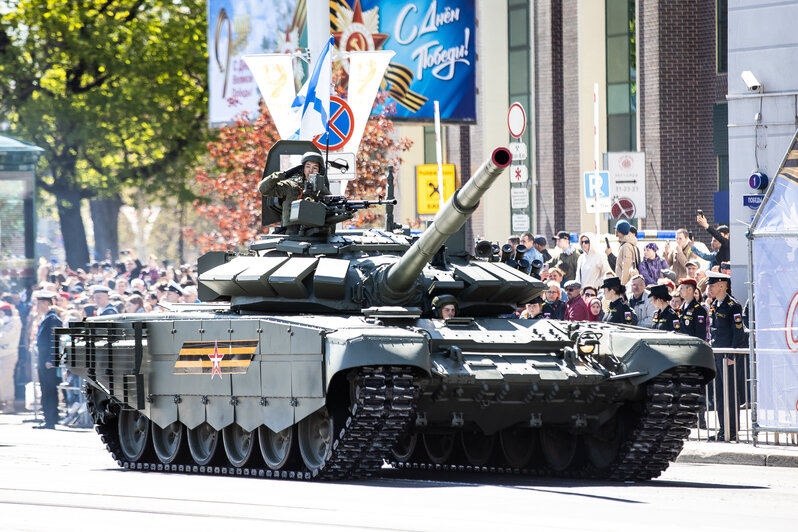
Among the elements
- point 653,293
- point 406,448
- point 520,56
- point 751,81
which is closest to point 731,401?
point 653,293

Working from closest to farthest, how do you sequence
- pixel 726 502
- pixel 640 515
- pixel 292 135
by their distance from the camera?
pixel 640 515
pixel 726 502
pixel 292 135

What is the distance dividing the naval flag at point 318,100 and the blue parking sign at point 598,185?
768 centimetres

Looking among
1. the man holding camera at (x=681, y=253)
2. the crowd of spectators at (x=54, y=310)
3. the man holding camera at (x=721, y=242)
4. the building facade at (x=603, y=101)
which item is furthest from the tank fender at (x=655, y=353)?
the building facade at (x=603, y=101)

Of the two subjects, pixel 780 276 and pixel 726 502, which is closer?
pixel 726 502

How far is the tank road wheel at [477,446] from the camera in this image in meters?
16.6

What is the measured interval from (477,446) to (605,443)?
1.70 m

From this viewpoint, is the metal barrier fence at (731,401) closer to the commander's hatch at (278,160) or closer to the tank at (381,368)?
the tank at (381,368)

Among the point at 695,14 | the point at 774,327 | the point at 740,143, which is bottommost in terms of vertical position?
the point at 774,327

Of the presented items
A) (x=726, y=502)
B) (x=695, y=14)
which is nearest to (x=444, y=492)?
(x=726, y=502)

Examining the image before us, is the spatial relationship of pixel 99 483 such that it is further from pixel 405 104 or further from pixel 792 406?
pixel 405 104

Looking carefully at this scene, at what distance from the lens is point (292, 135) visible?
21281mm

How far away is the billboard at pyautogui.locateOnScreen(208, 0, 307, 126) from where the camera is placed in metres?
37.9

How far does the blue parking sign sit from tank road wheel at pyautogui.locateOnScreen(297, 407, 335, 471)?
13339 mm

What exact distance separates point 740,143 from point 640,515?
40.2ft
